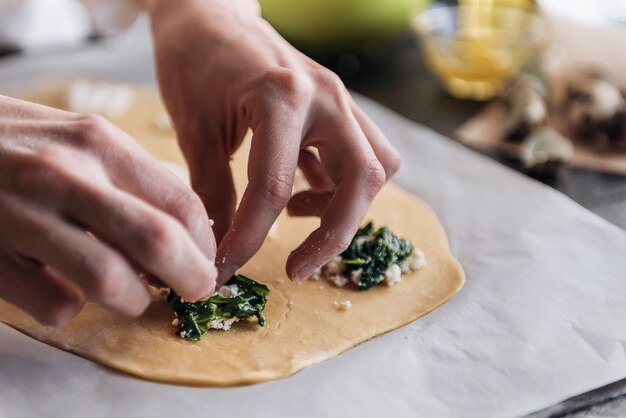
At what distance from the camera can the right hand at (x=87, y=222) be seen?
37.2 inches

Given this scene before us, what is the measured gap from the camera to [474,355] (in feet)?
3.96

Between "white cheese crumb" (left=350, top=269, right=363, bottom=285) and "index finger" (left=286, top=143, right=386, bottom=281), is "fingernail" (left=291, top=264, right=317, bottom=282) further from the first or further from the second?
"white cheese crumb" (left=350, top=269, right=363, bottom=285)

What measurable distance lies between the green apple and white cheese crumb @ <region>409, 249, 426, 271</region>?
950mm

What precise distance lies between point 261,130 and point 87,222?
1.12 ft

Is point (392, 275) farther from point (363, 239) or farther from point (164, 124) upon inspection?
point (164, 124)

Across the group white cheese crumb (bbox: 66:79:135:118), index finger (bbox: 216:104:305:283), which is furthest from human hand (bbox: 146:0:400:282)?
white cheese crumb (bbox: 66:79:135:118)

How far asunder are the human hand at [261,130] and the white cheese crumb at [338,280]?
116 mm

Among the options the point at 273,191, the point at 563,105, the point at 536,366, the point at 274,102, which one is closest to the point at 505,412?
the point at 536,366

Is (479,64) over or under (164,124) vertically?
over

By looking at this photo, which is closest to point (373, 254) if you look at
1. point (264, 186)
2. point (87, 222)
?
point (264, 186)

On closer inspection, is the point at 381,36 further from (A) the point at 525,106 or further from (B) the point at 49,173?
(B) the point at 49,173

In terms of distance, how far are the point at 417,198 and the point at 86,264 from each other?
34.6 inches

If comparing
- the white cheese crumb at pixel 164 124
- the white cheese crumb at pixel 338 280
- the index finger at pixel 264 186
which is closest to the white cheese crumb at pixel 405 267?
the white cheese crumb at pixel 338 280

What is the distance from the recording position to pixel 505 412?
1097 millimetres
